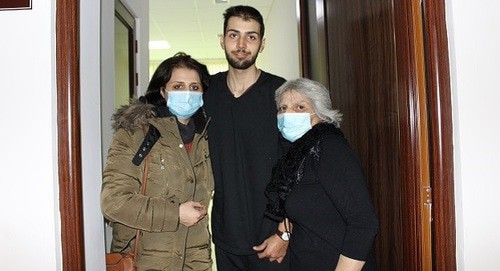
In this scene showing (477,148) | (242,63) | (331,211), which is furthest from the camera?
(242,63)

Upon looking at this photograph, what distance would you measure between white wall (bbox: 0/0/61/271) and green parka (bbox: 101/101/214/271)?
18 cm

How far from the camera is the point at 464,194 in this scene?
50.2 inches

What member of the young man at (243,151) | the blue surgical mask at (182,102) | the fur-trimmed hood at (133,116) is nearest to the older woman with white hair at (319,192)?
the young man at (243,151)

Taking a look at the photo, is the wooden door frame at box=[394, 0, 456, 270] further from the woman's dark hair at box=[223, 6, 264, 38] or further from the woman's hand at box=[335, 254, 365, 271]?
the woman's dark hair at box=[223, 6, 264, 38]

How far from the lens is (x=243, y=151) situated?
5.62 feet

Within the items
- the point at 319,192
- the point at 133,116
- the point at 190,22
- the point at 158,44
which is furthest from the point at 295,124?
the point at 158,44

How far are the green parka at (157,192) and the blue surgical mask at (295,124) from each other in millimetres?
334

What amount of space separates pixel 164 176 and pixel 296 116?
0.51 metres

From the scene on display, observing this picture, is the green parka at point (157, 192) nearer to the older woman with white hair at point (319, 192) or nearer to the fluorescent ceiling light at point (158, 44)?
the older woman with white hair at point (319, 192)

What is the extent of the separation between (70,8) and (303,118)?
0.86 meters

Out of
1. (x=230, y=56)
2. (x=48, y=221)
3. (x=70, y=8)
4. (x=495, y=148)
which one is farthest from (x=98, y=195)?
(x=495, y=148)

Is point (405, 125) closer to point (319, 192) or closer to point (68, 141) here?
point (319, 192)

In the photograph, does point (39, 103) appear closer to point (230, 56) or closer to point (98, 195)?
point (98, 195)

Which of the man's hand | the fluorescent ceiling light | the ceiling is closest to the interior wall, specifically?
the man's hand
